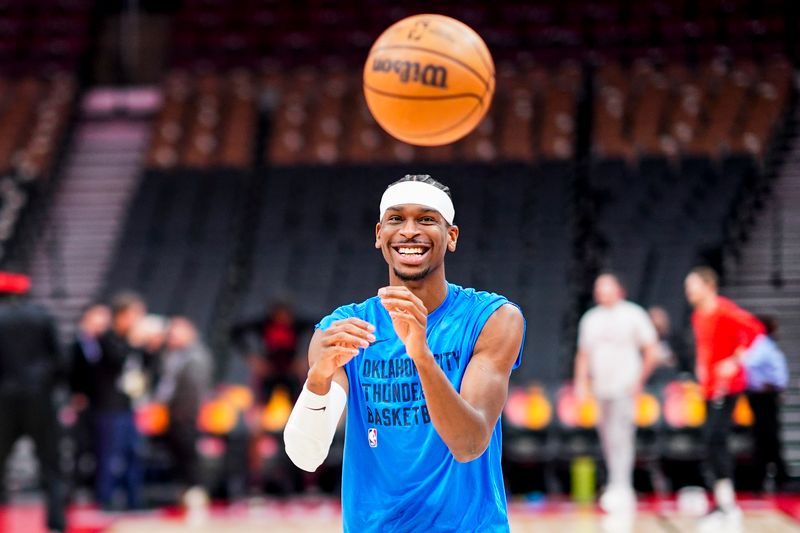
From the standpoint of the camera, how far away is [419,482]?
2643 millimetres

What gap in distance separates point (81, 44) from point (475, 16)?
19.6ft

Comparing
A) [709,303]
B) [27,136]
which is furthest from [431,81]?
[27,136]

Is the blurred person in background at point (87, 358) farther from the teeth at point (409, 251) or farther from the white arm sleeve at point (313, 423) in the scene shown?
the teeth at point (409, 251)

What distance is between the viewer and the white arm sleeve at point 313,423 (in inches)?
103

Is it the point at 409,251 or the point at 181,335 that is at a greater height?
the point at 181,335

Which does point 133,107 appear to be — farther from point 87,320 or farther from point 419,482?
point 419,482

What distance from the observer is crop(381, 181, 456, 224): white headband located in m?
2.69

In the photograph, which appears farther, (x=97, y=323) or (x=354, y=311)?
(x=97, y=323)

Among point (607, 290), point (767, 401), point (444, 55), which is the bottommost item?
point (767, 401)

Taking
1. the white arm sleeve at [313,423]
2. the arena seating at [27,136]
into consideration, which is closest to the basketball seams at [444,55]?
the white arm sleeve at [313,423]

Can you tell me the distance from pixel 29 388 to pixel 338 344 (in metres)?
5.59

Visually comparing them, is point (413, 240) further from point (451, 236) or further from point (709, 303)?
point (709, 303)

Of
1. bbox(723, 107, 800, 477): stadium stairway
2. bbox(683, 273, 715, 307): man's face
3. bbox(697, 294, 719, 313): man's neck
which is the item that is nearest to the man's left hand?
bbox(683, 273, 715, 307): man's face

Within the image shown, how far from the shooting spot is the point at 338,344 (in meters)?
2.46
